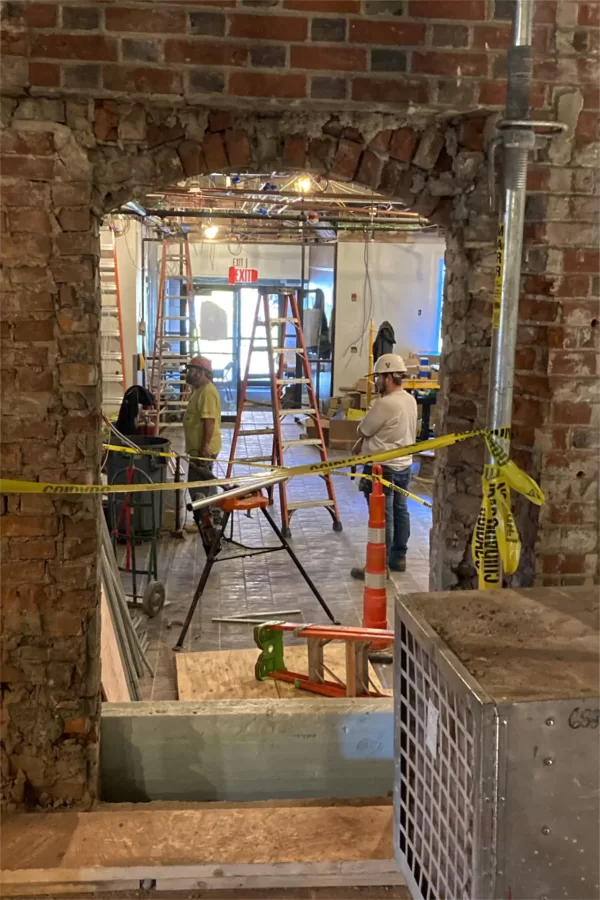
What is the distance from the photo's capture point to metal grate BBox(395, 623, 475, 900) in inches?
53.2

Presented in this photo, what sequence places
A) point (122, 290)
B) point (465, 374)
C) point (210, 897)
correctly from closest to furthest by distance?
point (210, 897) < point (465, 374) < point (122, 290)

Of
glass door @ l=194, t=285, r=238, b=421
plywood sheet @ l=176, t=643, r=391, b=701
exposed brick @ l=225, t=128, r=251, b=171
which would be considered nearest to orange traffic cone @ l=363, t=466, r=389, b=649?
plywood sheet @ l=176, t=643, r=391, b=701

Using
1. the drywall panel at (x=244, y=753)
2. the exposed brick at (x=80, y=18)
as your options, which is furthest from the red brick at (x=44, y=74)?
the drywall panel at (x=244, y=753)

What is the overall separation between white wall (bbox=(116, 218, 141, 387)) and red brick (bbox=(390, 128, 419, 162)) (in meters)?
7.61

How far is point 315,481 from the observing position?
901 centimetres

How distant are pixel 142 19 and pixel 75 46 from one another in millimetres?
199

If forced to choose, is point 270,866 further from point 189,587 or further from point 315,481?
point 315,481

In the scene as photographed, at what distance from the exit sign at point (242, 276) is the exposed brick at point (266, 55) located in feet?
32.1

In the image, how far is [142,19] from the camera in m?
2.21

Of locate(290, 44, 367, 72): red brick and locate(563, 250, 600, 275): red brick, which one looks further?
locate(563, 250, 600, 275): red brick

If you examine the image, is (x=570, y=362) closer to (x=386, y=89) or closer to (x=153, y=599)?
(x=386, y=89)

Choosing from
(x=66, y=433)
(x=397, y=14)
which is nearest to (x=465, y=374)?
(x=397, y=14)

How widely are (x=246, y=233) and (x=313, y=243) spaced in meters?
1.22

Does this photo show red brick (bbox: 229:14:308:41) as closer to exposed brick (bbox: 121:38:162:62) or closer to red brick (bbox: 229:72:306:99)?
red brick (bbox: 229:72:306:99)
